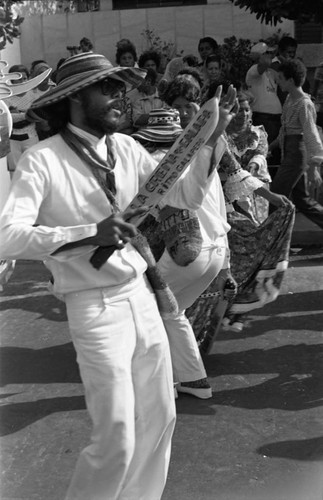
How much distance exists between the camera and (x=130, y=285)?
333 centimetres

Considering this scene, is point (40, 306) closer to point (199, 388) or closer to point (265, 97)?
point (199, 388)

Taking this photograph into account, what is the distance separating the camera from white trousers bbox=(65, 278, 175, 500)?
3213 mm

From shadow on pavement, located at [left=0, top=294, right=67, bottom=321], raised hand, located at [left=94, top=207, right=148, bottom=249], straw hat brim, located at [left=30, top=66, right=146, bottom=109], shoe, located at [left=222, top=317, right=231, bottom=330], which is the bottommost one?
shadow on pavement, located at [left=0, top=294, right=67, bottom=321]

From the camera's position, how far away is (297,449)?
4.40 m

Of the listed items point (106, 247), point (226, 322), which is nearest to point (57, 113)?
point (106, 247)

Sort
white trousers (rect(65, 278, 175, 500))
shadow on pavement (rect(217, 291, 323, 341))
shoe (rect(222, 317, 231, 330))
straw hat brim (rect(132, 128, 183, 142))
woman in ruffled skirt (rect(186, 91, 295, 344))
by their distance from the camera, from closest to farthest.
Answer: white trousers (rect(65, 278, 175, 500)) → straw hat brim (rect(132, 128, 183, 142)) → woman in ruffled skirt (rect(186, 91, 295, 344)) → shoe (rect(222, 317, 231, 330)) → shadow on pavement (rect(217, 291, 323, 341))

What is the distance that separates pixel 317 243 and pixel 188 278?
165 inches

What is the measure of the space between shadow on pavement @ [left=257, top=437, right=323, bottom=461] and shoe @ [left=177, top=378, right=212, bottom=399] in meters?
0.72

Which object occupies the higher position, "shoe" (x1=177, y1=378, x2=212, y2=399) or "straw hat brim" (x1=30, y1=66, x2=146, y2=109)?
"straw hat brim" (x1=30, y1=66, x2=146, y2=109)

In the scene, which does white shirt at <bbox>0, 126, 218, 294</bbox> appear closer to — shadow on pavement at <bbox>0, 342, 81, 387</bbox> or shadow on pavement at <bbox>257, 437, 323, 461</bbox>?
shadow on pavement at <bbox>257, 437, 323, 461</bbox>

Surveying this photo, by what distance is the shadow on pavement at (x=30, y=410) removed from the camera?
4.83m

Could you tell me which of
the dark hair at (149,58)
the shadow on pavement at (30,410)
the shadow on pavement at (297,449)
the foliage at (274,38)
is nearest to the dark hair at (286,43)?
the foliage at (274,38)

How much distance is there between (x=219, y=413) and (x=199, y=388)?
0.84 ft

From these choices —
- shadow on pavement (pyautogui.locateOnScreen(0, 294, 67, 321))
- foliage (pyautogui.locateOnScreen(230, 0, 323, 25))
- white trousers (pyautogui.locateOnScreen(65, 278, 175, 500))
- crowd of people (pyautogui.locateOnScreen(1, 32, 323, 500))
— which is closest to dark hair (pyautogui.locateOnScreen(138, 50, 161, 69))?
foliage (pyautogui.locateOnScreen(230, 0, 323, 25))
